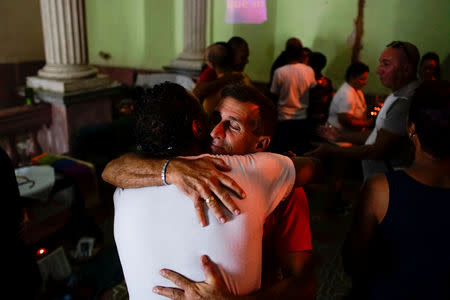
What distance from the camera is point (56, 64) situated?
4.45 metres

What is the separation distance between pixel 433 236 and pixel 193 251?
2.83 feet

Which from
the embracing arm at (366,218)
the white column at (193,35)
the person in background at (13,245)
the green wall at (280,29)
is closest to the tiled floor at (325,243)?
the person in background at (13,245)

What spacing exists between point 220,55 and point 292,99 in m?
1.34

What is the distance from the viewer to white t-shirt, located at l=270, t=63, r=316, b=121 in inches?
181

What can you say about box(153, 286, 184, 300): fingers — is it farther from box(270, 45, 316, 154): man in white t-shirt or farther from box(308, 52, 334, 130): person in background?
box(308, 52, 334, 130): person in background

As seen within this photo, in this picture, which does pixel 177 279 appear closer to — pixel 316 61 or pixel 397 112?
pixel 397 112

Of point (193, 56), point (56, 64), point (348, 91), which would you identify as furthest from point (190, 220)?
point (193, 56)

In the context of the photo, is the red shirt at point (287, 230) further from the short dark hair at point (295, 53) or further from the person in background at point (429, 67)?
the person in background at point (429, 67)

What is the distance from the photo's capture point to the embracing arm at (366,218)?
138 centimetres

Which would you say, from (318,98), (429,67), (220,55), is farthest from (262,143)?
(429,67)

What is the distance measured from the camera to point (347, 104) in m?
4.14

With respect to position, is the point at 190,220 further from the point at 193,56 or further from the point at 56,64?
the point at 193,56

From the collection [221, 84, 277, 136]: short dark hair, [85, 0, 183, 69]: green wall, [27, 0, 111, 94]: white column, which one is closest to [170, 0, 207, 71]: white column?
[85, 0, 183, 69]: green wall

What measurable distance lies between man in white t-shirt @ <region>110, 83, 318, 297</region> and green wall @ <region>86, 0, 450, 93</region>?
5508 mm
